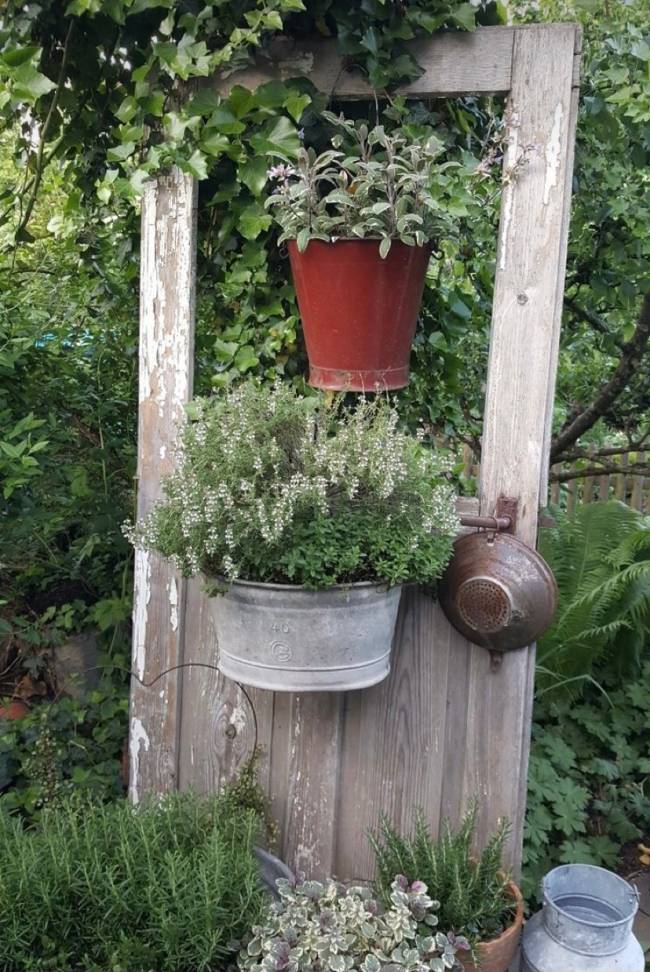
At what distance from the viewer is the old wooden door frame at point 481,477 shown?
1887 mm

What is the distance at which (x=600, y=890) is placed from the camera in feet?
7.12

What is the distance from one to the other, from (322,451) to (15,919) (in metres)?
1.07

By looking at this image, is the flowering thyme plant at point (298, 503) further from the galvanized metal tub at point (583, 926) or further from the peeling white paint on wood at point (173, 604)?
the galvanized metal tub at point (583, 926)

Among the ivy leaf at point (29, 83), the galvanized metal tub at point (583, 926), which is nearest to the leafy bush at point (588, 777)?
the galvanized metal tub at point (583, 926)

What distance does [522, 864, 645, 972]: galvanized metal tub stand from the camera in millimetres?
1957

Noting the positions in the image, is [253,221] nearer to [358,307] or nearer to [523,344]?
[358,307]

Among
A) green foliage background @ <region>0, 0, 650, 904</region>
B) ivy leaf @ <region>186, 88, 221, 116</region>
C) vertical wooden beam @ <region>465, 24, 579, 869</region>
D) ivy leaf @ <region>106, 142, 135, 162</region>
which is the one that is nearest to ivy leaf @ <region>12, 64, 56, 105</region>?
green foliage background @ <region>0, 0, 650, 904</region>

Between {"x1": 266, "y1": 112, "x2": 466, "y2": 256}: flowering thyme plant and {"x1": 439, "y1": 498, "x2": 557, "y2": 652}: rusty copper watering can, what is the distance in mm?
629

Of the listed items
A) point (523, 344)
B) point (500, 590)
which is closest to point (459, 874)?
point (500, 590)

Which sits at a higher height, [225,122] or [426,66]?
[426,66]

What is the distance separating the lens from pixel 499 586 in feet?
6.13

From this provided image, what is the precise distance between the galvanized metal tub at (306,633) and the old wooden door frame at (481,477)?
0.30 m

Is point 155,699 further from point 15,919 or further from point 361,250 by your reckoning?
point 361,250

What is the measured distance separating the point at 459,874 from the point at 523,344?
1150 millimetres
